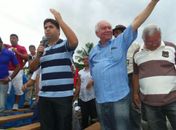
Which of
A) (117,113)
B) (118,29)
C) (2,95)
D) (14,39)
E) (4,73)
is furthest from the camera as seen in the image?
(14,39)

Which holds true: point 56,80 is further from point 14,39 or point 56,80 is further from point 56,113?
point 14,39

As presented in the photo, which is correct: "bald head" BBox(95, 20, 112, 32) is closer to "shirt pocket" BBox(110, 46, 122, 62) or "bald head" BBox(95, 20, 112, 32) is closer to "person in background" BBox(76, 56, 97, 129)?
"shirt pocket" BBox(110, 46, 122, 62)

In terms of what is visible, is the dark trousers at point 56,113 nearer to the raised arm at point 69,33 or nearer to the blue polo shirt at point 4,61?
the raised arm at point 69,33

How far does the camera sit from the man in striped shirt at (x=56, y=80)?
4.86 metres

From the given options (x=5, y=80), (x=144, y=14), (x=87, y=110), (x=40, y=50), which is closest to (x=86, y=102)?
(x=87, y=110)

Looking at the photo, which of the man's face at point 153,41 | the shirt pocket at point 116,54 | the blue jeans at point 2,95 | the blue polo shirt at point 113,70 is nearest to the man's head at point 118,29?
the man's face at point 153,41

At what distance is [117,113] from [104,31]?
1.06 m

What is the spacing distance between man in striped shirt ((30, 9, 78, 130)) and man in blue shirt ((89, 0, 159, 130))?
0.38m

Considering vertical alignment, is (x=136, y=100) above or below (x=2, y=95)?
below

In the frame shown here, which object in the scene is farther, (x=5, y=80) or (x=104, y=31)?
(x=5, y=80)

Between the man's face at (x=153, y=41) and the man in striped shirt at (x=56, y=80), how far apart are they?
3.06 feet

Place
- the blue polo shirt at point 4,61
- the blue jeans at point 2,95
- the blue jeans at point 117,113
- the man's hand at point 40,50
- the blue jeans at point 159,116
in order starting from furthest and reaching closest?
the blue polo shirt at point 4,61 < the blue jeans at point 2,95 < the man's hand at point 40,50 < the blue jeans at point 159,116 < the blue jeans at point 117,113

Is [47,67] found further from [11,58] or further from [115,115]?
[11,58]

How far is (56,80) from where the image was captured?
488cm
